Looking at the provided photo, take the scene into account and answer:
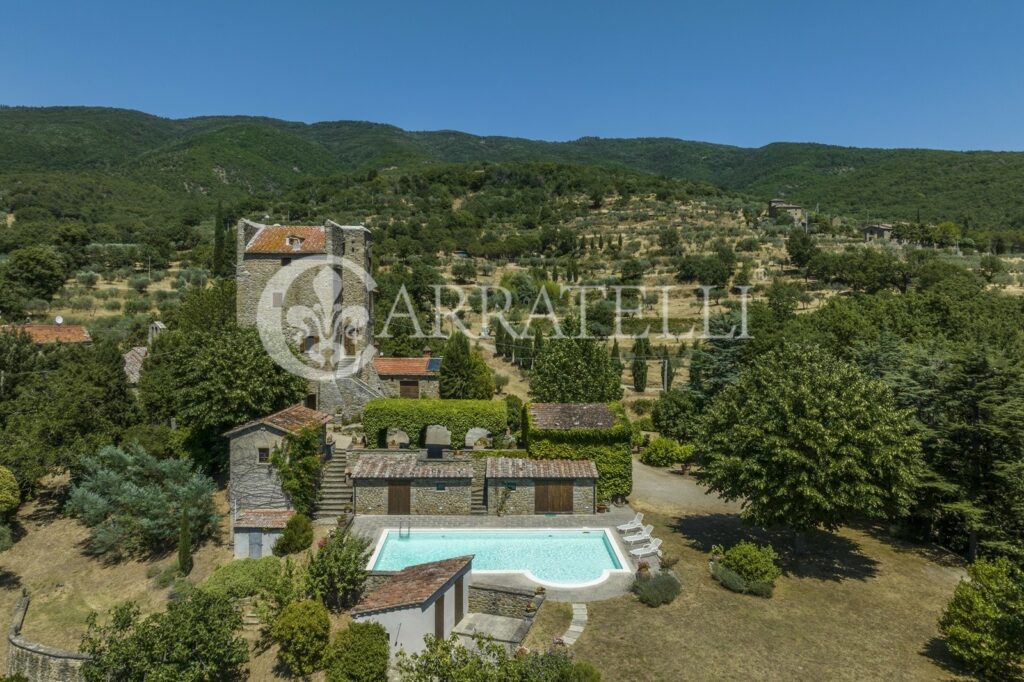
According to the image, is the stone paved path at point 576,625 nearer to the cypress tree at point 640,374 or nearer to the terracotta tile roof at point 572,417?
the terracotta tile roof at point 572,417

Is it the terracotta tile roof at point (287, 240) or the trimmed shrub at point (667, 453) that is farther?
the terracotta tile roof at point (287, 240)

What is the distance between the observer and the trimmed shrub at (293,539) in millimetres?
21641

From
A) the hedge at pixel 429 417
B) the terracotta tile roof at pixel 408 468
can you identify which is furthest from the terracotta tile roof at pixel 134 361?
the terracotta tile roof at pixel 408 468

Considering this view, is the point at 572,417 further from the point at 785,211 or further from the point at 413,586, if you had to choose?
the point at 785,211

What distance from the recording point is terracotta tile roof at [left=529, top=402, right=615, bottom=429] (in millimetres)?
25953

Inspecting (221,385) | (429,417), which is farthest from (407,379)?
(221,385)

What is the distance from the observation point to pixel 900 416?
773 inches

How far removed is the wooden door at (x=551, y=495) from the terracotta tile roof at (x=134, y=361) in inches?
975

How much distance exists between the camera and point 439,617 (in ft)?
52.6

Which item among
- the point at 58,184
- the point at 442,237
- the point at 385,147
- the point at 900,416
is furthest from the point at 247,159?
the point at 900,416

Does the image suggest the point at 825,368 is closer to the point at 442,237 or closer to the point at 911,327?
the point at 911,327

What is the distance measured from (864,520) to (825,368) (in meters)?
8.58

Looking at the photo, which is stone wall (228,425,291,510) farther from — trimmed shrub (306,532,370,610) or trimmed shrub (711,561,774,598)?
trimmed shrub (711,561,774,598)

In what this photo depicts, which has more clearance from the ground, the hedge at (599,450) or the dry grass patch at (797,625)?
the hedge at (599,450)
